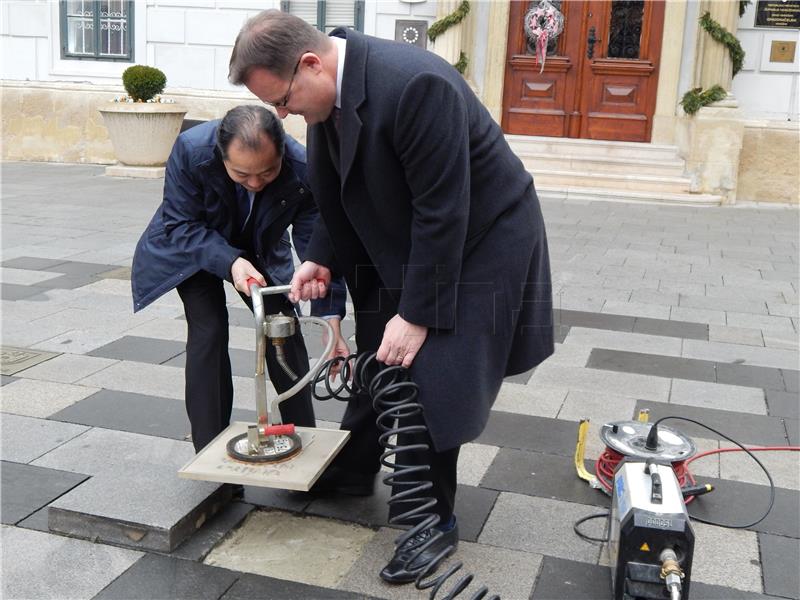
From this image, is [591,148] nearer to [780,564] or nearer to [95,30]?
[95,30]

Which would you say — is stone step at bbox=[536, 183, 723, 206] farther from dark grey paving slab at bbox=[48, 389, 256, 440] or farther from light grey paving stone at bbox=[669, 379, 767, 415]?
dark grey paving slab at bbox=[48, 389, 256, 440]

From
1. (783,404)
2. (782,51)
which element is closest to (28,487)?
(783,404)

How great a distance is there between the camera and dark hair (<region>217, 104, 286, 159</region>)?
2.81m

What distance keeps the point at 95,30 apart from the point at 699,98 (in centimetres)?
855

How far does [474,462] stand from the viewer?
3.64 meters

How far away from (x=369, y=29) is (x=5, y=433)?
32.2 feet

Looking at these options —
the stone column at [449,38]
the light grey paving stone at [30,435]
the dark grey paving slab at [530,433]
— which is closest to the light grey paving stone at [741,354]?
the dark grey paving slab at [530,433]

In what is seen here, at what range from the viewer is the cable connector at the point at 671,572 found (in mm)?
2331

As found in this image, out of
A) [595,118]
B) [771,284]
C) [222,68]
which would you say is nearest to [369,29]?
[222,68]

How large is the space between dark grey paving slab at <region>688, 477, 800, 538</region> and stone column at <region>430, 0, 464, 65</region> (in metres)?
9.13

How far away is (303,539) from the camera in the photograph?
2973 millimetres

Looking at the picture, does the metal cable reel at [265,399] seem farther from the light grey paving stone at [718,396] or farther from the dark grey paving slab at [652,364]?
the dark grey paving slab at [652,364]

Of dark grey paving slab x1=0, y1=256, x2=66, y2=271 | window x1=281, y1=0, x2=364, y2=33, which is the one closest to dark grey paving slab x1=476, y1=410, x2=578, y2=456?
dark grey paving slab x1=0, y1=256, x2=66, y2=271

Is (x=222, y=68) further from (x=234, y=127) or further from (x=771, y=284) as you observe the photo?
(x=234, y=127)
